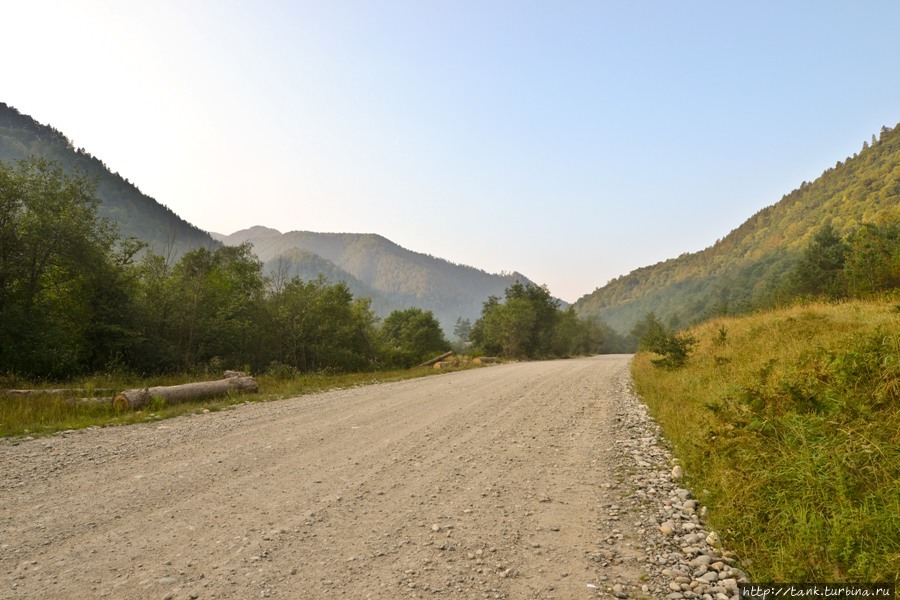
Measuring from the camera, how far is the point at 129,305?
17.8m

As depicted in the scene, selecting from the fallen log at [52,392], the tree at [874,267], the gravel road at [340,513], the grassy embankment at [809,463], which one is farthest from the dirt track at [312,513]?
the tree at [874,267]

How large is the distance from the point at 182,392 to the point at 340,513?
10.5 m

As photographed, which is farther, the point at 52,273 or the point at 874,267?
the point at 874,267

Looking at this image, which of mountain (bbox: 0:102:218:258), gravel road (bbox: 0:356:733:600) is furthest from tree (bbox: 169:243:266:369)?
mountain (bbox: 0:102:218:258)

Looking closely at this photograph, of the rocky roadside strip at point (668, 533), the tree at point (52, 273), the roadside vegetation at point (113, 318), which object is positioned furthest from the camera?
the tree at point (52, 273)

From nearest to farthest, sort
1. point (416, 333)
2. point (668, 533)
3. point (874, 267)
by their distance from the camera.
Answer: point (668, 533) < point (874, 267) < point (416, 333)

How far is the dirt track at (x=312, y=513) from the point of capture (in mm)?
3145

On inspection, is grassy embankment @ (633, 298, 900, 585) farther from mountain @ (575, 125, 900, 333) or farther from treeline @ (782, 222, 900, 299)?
mountain @ (575, 125, 900, 333)

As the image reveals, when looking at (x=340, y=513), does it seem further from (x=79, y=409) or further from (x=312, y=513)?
(x=79, y=409)

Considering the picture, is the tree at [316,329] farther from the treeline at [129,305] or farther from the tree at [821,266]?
the tree at [821,266]

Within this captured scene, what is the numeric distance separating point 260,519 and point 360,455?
7.69 feet

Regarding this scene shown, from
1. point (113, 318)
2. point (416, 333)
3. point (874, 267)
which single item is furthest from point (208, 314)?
point (874, 267)

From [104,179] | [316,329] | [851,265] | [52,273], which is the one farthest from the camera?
[104,179]

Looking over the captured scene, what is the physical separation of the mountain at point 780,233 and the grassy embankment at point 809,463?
246 ft
